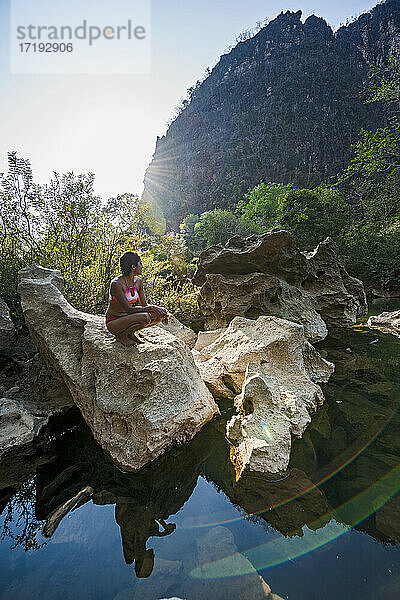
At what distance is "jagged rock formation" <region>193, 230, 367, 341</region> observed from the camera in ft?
28.3

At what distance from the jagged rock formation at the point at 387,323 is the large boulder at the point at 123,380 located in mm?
8606

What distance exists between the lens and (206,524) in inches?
107

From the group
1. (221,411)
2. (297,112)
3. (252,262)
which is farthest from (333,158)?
(221,411)

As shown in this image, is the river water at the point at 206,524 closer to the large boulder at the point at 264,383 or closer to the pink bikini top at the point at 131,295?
the large boulder at the point at 264,383

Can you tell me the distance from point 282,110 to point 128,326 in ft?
235

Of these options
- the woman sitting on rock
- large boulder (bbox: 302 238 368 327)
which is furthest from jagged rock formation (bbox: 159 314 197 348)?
large boulder (bbox: 302 238 368 327)

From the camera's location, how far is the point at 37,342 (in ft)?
15.4

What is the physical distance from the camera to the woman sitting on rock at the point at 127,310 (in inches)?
154

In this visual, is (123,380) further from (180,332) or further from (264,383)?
(180,332)

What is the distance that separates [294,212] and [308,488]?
24.9 metres

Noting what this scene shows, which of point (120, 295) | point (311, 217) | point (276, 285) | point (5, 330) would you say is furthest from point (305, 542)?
point (311, 217)

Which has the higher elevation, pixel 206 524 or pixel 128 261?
pixel 128 261

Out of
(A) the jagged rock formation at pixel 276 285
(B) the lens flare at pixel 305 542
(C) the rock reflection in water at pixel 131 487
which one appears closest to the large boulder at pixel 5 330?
(C) the rock reflection in water at pixel 131 487

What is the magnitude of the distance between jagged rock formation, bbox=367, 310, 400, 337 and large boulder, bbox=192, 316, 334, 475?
574 centimetres
